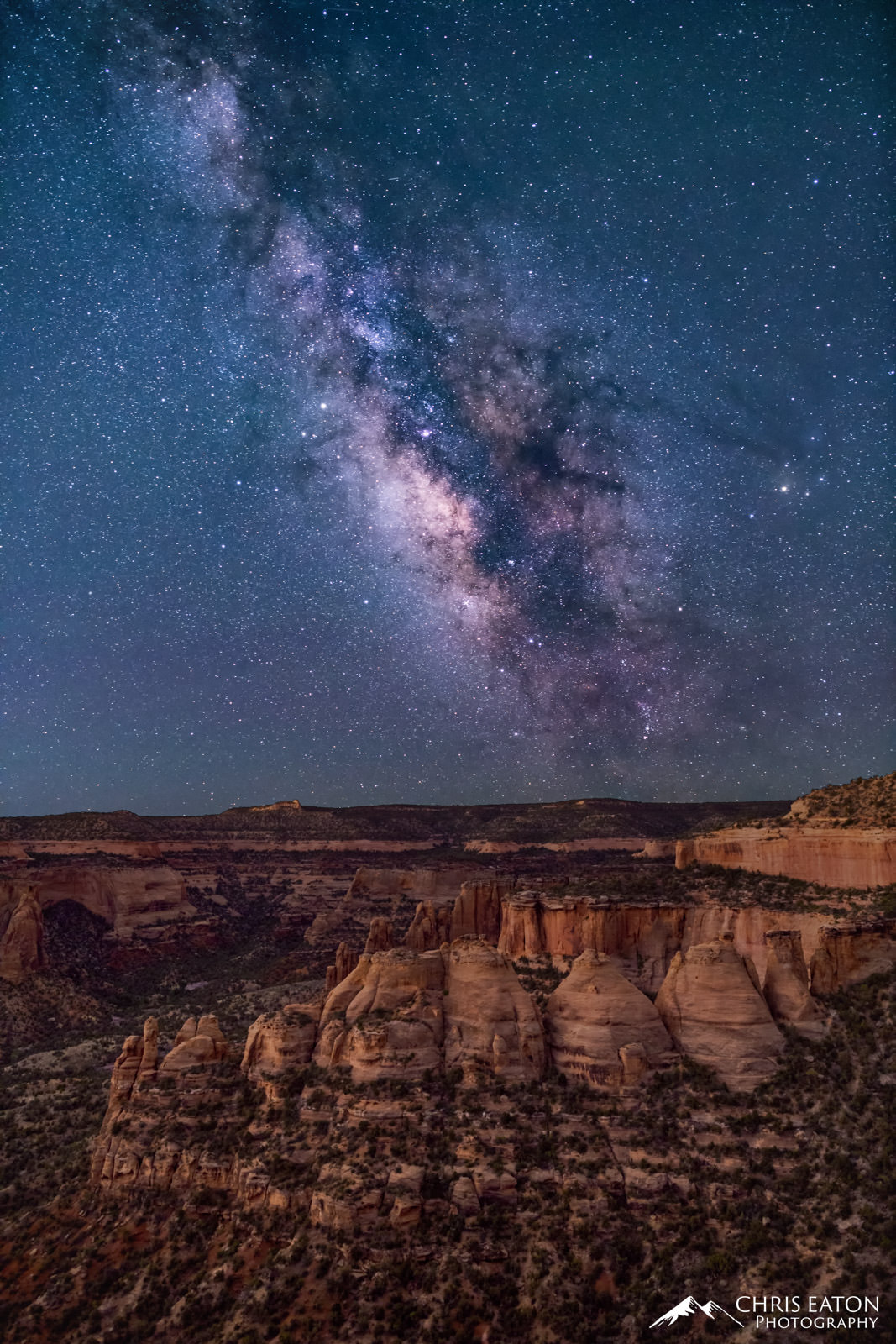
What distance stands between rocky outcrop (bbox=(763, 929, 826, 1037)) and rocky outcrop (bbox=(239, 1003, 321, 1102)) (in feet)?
61.9

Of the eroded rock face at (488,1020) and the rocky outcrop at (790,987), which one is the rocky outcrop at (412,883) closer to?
the eroded rock face at (488,1020)

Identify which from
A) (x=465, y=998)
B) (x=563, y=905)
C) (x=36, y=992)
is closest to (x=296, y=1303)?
(x=465, y=998)

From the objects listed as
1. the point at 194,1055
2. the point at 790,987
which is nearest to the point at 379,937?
the point at 194,1055

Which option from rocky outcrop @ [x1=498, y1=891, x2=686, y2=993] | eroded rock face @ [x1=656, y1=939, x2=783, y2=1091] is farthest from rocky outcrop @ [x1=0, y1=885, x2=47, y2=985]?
eroded rock face @ [x1=656, y1=939, x2=783, y2=1091]

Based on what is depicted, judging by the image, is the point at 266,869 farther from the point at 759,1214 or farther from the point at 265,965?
the point at 759,1214

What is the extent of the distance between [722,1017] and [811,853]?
17077 millimetres

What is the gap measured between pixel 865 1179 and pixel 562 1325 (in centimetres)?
1030

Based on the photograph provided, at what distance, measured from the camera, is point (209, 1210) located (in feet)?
95.5

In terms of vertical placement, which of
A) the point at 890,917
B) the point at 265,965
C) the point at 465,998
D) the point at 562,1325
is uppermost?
the point at 890,917

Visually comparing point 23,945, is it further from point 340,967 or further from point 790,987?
point 790,987

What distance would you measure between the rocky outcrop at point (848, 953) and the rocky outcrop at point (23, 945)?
64.7 m

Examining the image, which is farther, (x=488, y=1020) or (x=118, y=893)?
(x=118, y=893)

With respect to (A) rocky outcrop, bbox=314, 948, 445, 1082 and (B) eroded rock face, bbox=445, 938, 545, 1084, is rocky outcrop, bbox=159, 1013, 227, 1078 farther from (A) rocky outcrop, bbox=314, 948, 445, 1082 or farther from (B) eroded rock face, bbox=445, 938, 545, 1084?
(B) eroded rock face, bbox=445, 938, 545, 1084

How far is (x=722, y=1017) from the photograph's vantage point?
30984 millimetres
